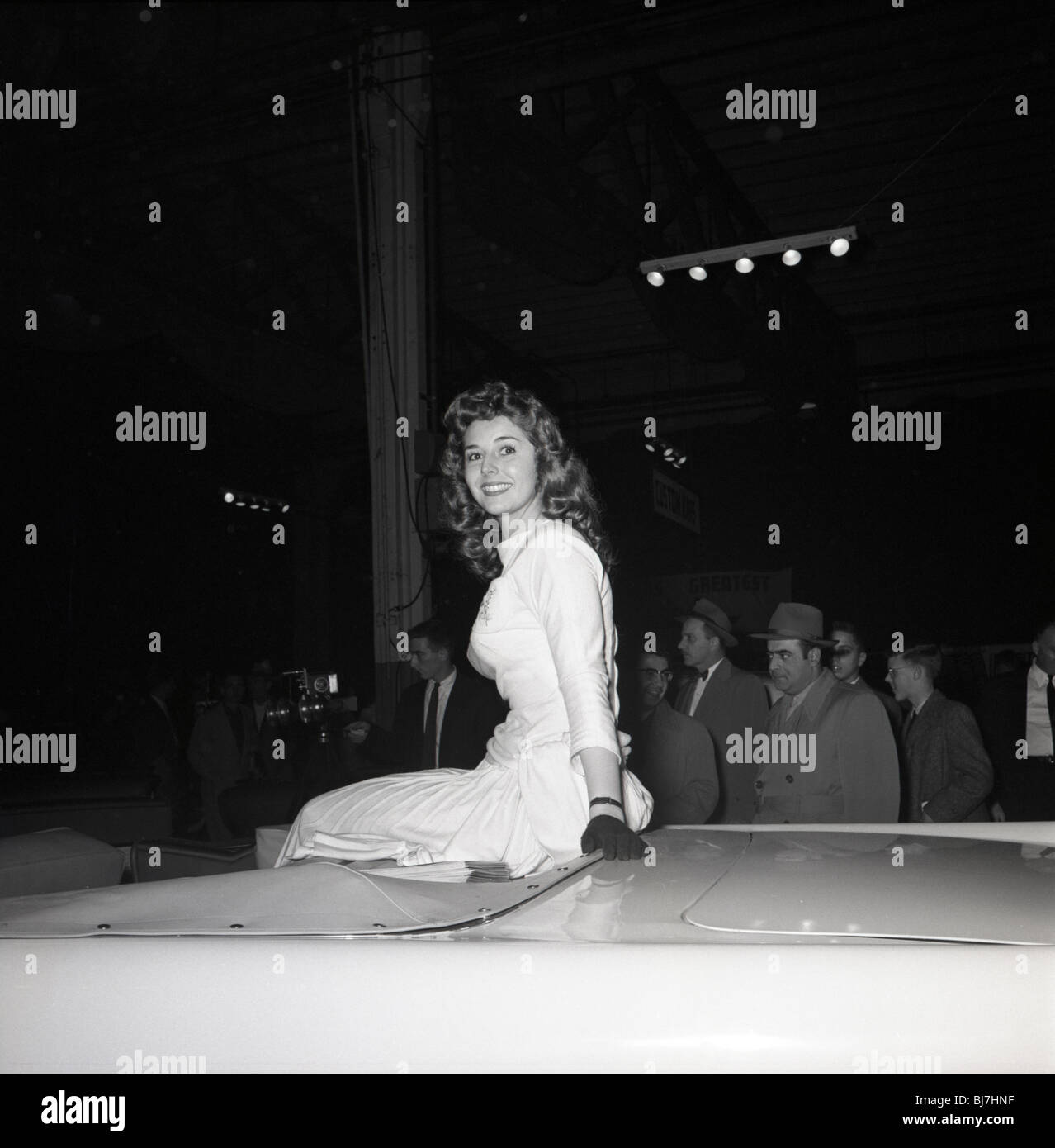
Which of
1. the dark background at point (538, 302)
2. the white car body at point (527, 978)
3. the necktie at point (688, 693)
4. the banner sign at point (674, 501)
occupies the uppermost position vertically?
the dark background at point (538, 302)

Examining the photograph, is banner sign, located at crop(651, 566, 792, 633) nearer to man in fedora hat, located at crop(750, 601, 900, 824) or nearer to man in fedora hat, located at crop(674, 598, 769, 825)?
man in fedora hat, located at crop(674, 598, 769, 825)

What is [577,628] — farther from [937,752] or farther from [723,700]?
[723,700]

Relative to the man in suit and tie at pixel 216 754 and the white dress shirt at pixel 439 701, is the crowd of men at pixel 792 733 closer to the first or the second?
the white dress shirt at pixel 439 701

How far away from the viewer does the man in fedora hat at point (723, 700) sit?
5.86m

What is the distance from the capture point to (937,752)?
A: 514 cm

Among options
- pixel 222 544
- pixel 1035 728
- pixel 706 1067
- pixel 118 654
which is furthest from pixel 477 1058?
pixel 222 544

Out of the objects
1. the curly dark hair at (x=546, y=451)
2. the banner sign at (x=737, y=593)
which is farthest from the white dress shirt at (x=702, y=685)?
the banner sign at (x=737, y=593)

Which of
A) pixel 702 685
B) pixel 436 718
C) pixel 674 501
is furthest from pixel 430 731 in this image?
pixel 674 501

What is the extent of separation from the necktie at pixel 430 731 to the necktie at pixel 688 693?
147 centimetres

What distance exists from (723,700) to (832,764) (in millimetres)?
1414

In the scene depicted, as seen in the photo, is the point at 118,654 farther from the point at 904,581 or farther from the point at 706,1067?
the point at 706,1067

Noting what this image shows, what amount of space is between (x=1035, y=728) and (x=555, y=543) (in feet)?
16.5

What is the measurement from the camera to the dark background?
758 centimetres

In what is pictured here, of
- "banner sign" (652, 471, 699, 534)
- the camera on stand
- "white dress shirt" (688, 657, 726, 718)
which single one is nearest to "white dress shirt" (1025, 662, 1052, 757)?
"white dress shirt" (688, 657, 726, 718)
